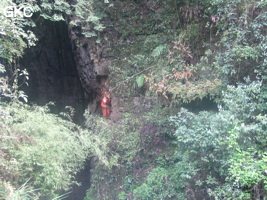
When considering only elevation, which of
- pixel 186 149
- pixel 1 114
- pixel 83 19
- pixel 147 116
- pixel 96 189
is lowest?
pixel 96 189

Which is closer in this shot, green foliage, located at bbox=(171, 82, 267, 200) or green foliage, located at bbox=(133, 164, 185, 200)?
green foliage, located at bbox=(171, 82, 267, 200)

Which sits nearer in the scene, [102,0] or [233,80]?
[233,80]

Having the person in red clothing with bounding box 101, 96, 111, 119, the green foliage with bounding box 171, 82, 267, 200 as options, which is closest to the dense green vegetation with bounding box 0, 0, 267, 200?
the green foliage with bounding box 171, 82, 267, 200

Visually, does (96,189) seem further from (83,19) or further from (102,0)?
(102,0)

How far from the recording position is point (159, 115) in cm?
675

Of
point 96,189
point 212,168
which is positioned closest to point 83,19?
point 96,189

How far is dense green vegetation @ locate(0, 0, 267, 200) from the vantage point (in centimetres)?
425

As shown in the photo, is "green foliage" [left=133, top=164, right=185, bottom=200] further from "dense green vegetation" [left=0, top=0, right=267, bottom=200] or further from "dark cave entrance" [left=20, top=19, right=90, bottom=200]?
"dark cave entrance" [left=20, top=19, right=90, bottom=200]

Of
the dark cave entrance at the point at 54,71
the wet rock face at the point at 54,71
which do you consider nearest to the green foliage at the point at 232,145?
the dark cave entrance at the point at 54,71

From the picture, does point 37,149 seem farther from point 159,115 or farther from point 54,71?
point 54,71

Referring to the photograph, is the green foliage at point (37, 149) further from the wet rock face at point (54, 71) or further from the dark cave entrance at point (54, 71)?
the wet rock face at point (54, 71)

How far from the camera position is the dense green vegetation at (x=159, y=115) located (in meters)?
4.25

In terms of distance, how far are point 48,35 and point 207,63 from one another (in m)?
6.77

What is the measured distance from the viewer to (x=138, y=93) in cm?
748
